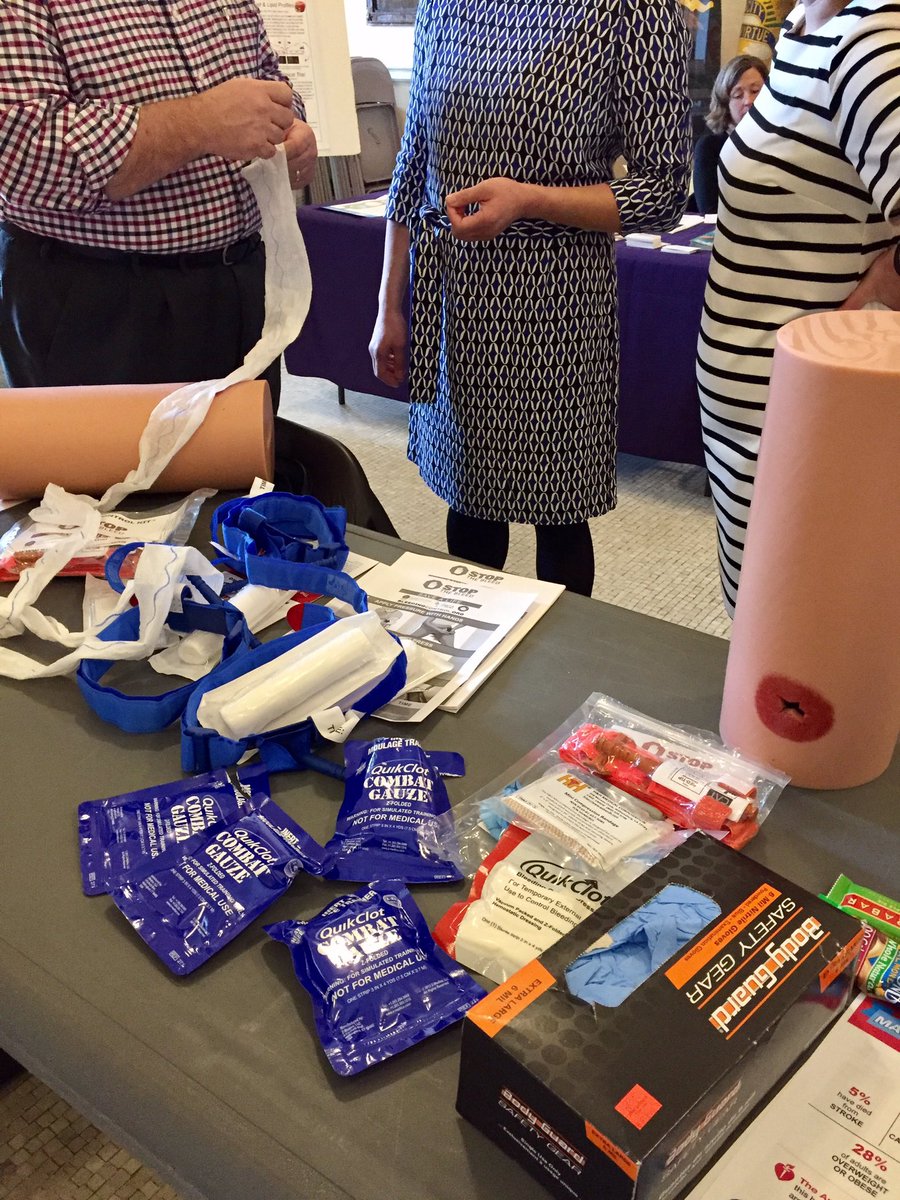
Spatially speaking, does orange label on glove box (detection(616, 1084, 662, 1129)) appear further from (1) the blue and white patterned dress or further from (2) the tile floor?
(1) the blue and white patterned dress

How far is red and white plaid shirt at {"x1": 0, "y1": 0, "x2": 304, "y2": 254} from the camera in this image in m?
1.08

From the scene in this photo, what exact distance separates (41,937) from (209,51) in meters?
1.10

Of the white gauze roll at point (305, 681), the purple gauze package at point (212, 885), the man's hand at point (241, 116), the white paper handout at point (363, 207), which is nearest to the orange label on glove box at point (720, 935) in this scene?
the purple gauze package at point (212, 885)

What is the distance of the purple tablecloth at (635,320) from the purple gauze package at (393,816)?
188cm

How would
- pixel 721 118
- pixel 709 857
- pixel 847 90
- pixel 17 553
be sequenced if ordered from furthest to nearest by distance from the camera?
pixel 721 118, pixel 17 553, pixel 847 90, pixel 709 857

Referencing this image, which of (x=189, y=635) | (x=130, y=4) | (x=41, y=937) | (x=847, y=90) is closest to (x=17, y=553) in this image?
(x=189, y=635)

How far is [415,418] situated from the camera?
1.52 metres

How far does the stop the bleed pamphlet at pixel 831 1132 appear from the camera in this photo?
46 centimetres

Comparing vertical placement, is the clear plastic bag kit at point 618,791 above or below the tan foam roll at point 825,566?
below

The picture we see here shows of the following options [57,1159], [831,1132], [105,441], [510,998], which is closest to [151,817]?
[510,998]

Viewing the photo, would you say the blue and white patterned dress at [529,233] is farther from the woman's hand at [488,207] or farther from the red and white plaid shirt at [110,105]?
the red and white plaid shirt at [110,105]

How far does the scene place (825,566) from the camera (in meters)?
0.61

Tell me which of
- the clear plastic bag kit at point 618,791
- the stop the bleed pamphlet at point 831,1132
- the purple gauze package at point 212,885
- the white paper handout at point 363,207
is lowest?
the stop the bleed pamphlet at point 831,1132

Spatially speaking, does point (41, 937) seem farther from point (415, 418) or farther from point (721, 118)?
point (721, 118)
